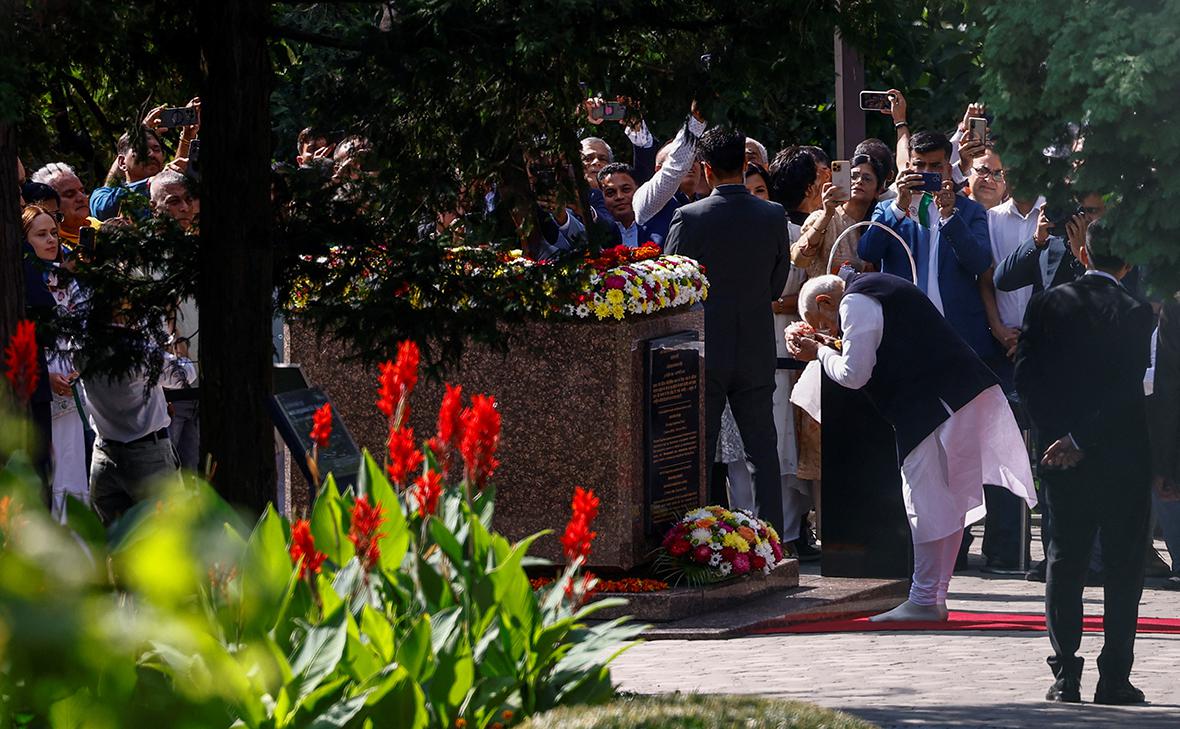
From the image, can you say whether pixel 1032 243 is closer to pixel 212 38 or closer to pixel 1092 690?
pixel 1092 690

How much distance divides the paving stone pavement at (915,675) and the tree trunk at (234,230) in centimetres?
193

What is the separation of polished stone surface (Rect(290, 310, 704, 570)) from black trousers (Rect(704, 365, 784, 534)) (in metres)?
0.80

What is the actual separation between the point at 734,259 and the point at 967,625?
2.62 metres

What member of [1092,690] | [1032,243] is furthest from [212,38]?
[1032,243]

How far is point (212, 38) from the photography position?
714 centimetres

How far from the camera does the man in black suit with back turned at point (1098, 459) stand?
8000mm

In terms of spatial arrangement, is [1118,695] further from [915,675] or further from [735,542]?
[735,542]

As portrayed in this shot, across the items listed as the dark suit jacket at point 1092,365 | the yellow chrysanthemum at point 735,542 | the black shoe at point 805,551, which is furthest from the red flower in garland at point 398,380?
the black shoe at point 805,551

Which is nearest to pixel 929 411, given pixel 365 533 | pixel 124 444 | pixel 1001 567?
pixel 1001 567

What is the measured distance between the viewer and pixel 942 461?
9758 millimetres

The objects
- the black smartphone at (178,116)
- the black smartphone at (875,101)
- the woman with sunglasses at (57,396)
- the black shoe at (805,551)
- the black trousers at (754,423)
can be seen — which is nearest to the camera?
the black smartphone at (178,116)

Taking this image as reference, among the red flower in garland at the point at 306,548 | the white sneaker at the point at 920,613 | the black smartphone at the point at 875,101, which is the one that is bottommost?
the white sneaker at the point at 920,613

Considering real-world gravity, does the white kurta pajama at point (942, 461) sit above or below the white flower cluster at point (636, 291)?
below

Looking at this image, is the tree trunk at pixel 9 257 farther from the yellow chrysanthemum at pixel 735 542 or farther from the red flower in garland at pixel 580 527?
the yellow chrysanthemum at pixel 735 542
